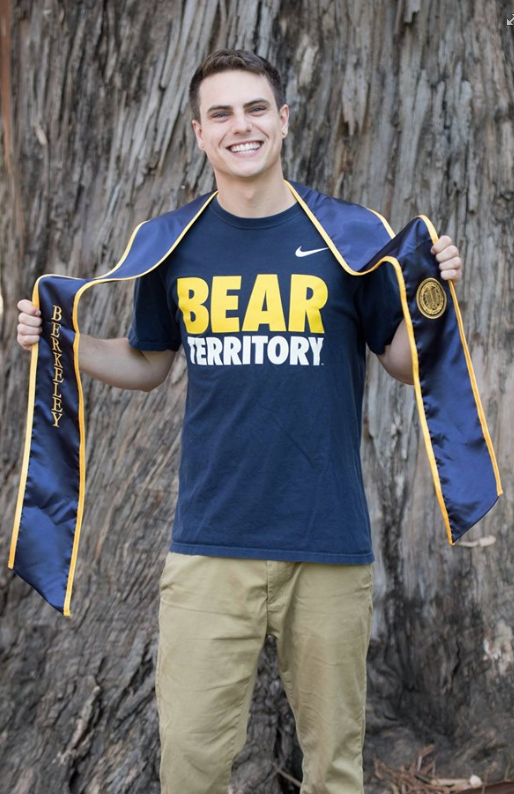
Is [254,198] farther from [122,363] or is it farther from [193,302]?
[122,363]

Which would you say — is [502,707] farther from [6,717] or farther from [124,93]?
[124,93]

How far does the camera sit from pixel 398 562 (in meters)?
3.97

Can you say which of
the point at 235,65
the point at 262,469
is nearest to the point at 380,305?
the point at 262,469

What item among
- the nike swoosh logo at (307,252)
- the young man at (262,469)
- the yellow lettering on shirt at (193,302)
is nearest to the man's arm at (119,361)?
the young man at (262,469)

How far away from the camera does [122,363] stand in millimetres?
3105

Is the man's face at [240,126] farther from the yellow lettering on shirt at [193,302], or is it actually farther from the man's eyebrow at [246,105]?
the yellow lettering on shirt at [193,302]

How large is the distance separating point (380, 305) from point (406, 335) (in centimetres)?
13

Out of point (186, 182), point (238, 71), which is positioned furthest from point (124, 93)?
point (238, 71)

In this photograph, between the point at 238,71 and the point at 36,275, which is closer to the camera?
the point at 238,71

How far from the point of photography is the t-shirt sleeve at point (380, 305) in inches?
112

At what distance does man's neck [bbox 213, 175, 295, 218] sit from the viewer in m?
2.86

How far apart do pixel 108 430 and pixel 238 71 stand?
1.57 metres

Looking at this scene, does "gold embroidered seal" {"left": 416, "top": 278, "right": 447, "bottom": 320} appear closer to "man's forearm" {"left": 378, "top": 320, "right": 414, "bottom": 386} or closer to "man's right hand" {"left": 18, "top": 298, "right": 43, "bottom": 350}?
"man's forearm" {"left": 378, "top": 320, "right": 414, "bottom": 386}

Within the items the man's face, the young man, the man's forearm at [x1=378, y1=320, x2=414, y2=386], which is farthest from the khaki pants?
the man's face
